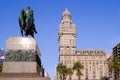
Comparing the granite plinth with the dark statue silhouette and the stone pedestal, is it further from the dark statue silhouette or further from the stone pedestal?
the dark statue silhouette

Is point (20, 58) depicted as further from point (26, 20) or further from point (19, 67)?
point (26, 20)

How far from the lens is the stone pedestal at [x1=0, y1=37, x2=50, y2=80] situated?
3291 centimetres

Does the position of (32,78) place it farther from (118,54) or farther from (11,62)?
(118,54)

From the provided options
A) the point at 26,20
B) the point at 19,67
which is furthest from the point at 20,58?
the point at 26,20

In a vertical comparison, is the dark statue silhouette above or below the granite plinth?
above

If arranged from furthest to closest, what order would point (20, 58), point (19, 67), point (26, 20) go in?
point (26, 20)
point (20, 58)
point (19, 67)

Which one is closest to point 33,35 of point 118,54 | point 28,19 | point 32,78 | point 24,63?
point 28,19

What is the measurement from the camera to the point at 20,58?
111 feet

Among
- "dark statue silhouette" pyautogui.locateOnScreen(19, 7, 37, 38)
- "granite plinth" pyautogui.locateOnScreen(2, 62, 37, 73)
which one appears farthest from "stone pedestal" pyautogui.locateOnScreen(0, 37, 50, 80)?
"dark statue silhouette" pyautogui.locateOnScreen(19, 7, 37, 38)

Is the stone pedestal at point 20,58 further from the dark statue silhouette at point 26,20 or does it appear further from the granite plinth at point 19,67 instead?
the dark statue silhouette at point 26,20

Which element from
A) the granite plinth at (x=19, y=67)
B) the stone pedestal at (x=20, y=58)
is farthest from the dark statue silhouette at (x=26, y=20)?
the granite plinth at (x=19, y=67)

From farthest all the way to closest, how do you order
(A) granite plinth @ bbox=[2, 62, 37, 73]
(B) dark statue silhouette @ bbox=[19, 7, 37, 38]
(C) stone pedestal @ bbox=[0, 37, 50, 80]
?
(B) dark statue silhouette @ bbox=[19, 7, 37, 38] → (A) granite plinth @ bbox=[2, 62, 37, 73] → (C) stone pedestal @ bbox=[0, 37, 50, 80]

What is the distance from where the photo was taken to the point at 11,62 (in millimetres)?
33438

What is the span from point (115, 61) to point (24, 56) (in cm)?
9403
